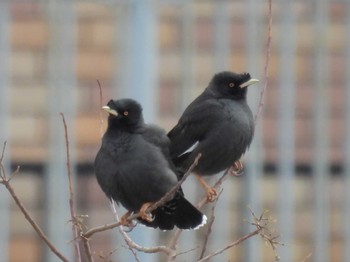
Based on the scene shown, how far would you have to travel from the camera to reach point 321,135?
20.3 feet

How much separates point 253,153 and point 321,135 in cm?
28

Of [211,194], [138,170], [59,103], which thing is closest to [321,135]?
[59,103]

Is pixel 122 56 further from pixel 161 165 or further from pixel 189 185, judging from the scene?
pixel 161 165

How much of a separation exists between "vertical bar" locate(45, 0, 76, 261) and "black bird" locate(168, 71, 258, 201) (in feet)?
6.08

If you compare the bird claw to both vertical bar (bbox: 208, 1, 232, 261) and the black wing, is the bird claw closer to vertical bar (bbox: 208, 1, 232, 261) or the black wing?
the black wing

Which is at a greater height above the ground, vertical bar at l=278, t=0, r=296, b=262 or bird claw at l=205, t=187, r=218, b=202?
bird claw at l=205, t=187, r=218, b=202

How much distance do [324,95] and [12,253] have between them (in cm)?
141

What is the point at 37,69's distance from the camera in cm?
613

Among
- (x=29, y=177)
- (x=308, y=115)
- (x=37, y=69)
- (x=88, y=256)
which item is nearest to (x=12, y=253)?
(x=29, y=177)

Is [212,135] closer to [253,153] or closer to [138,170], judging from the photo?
[138,170]

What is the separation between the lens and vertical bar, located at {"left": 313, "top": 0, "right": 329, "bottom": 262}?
6133 millimetres

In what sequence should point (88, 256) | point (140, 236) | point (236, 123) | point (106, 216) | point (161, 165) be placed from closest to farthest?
1. point (88, 256)
2. point (161, 165)
3. point (236, 123)
4. point (140, 236)
5. point (106, 216)

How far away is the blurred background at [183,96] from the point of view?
6016mm

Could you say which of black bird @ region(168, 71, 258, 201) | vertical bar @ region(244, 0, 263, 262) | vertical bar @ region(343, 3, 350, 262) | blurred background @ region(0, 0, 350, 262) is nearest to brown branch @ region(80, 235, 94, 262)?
black bird @ region(168, 71, 258, 201)
